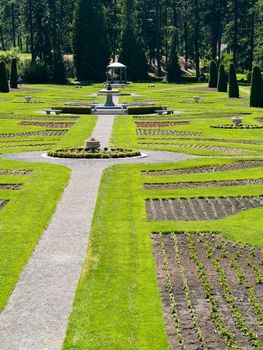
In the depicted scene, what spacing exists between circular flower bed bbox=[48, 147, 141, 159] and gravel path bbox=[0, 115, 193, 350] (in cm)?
634

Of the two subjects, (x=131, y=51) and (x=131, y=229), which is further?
(x=131, y=51)

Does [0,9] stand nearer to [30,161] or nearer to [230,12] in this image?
[230,12]

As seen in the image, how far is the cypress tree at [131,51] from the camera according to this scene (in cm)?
10775

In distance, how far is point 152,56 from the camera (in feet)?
386

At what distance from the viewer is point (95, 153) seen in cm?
3222

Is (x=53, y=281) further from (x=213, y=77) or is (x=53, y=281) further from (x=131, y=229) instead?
(x=213, y=77)

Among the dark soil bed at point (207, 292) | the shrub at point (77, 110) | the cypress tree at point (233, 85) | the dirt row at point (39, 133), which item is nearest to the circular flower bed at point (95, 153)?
the dirt row at point (39, 133)

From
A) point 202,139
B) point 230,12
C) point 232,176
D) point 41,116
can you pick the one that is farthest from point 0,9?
point 232,176

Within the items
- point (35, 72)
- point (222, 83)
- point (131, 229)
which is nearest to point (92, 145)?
point (131, 229)

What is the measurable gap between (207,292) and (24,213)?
28.5 feet

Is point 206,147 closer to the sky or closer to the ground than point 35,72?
closer to the sky

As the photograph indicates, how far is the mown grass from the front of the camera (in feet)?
51.6

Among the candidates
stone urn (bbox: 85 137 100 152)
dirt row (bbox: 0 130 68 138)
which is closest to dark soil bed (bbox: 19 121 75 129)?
→ dirt row (bbox: 0 130 68 138)

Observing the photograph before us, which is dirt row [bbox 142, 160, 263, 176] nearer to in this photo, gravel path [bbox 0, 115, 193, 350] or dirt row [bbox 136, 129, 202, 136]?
gravel path [bbox 0, 115, 193, 350]
